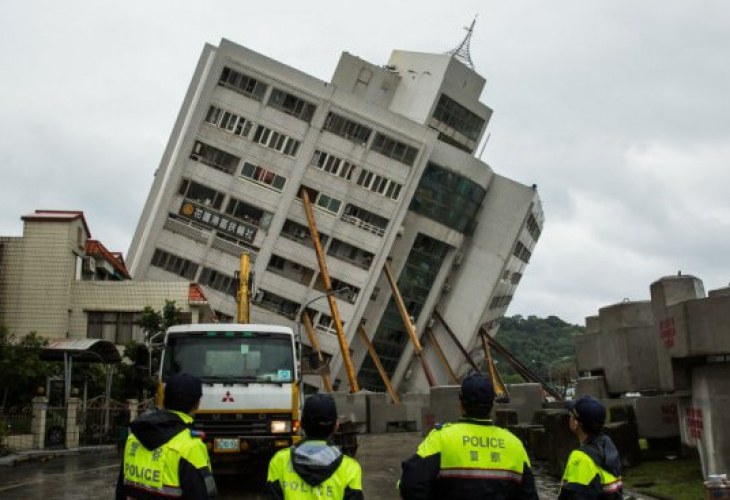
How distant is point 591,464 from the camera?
5.04 m

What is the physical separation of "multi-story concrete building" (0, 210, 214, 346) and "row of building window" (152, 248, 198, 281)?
8.84 m

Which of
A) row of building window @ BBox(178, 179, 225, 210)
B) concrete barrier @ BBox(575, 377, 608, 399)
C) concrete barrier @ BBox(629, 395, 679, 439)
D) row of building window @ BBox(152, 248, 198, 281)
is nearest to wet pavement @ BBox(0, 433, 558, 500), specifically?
concrete barrier @ BBox(629, 395, 679, 439)

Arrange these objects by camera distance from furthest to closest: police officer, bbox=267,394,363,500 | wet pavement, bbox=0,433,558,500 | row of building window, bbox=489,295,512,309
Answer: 1. row of building window, bbox=489,295,512,309
2. wet pavement, bbox=0,433,558,500
3. police officer, bbox=267,394,363,500

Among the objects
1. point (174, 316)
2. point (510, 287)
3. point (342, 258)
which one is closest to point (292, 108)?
point (342, 258)

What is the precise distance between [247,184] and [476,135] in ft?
73.6

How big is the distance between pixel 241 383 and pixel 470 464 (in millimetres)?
8080

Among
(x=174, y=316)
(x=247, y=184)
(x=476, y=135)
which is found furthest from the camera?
(x=476, y=135)

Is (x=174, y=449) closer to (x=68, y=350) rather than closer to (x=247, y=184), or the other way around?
(x=68, y=350)

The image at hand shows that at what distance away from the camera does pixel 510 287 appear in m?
64.1

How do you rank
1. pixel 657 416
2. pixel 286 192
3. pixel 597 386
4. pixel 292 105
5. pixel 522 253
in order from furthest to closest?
pixel 522 253
pixel 292 105
pixel 286 192
pixel 597 386
pixel 657 416

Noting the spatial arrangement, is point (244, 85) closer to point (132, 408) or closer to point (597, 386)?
point (132, 408)

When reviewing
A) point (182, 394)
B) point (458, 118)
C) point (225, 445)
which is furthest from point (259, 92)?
point (182, 394)

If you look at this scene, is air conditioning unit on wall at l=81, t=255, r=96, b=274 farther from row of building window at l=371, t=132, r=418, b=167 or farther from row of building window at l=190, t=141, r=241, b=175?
row of building window at l=371, t=132, r=418, b=167

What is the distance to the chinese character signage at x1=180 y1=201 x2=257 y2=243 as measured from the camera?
155 feet
